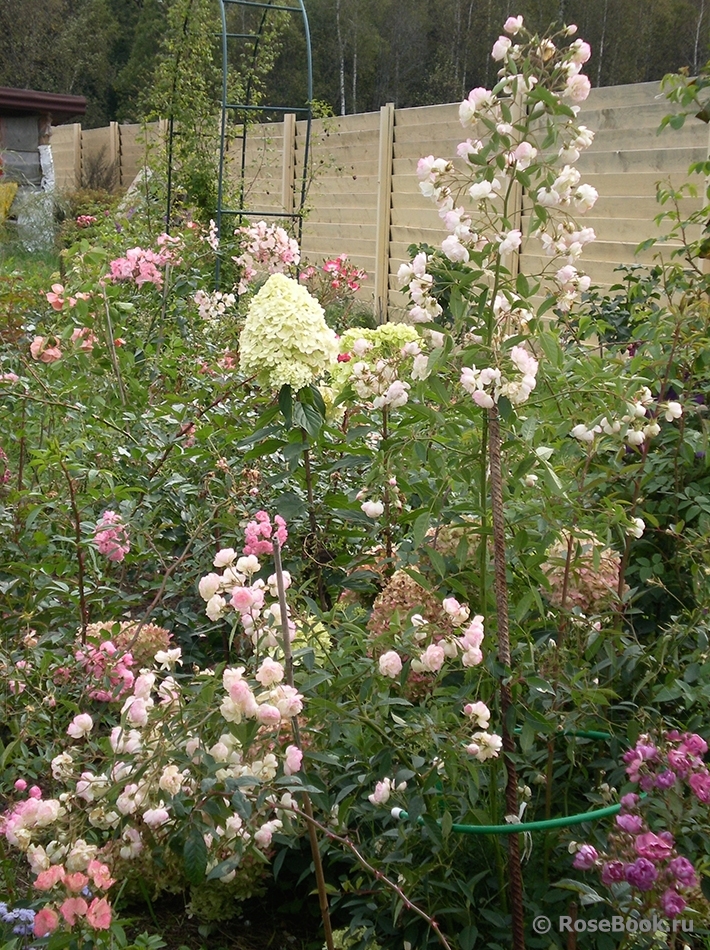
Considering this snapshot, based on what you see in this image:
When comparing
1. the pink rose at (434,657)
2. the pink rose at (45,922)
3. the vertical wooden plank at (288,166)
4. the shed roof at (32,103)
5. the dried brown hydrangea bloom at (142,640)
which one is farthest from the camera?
the vertical wooden plank at (288,166)

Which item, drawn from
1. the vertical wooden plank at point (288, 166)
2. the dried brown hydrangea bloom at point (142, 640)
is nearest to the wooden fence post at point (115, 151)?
the vertical wooden plank at point (288, 166)

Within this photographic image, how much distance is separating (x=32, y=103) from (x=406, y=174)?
Result: 441cm

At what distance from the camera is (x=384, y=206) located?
966 centimetres

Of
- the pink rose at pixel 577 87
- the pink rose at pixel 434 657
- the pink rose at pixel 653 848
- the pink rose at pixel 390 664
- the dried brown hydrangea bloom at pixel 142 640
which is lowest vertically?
the dried brown hydrangea bloom at pixel 142 640

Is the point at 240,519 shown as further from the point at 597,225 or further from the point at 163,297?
the point at 597,225

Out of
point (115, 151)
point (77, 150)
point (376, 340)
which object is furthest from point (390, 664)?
point (77, 150)

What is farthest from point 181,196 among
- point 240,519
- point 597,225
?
point 240,519

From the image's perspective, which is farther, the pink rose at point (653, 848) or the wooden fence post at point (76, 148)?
the wooden fence post at point (76, 148)

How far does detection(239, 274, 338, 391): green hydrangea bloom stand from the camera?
201 cm

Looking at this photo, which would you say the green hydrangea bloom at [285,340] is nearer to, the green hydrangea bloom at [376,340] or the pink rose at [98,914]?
the green hydrangea bloom at [376,340]

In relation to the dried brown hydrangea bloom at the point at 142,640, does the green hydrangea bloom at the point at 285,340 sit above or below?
above

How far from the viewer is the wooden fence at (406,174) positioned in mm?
6301

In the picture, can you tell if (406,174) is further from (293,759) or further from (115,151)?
(115,151)

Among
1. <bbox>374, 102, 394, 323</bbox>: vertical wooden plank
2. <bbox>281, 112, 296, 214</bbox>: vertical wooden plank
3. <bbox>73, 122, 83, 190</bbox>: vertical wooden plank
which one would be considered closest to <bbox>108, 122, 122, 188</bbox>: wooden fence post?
<bbox>73, 122, 83, 190</bbox>: vertical wooden plank
